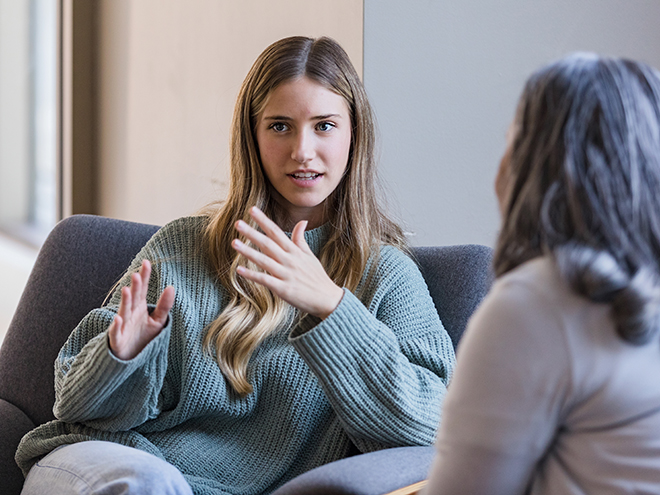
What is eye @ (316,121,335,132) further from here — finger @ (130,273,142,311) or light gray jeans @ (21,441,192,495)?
light gray jeans @ (21,441,192,495)

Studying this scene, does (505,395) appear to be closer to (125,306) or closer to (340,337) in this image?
(340,337)

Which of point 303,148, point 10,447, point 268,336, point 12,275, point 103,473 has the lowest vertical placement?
point 12,275

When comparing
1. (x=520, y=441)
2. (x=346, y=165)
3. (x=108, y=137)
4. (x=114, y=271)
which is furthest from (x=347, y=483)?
(x=108, y=137)

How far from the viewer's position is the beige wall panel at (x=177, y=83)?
208 centimetres

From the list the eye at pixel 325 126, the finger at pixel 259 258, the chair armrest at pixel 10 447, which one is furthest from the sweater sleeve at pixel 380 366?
the chair armrest at pixel 10 447

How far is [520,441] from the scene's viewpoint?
61cm

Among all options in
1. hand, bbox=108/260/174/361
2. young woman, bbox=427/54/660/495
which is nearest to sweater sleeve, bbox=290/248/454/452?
hand, bbox=108/260/174/361

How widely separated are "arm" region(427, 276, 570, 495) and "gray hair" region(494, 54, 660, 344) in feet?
0.16

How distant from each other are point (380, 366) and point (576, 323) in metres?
0.58

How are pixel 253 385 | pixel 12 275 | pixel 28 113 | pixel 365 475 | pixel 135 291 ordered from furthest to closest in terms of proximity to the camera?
pixel 28 113, pixel 12 275, pixel 253 385, pixel 135 291, pixel 365 475

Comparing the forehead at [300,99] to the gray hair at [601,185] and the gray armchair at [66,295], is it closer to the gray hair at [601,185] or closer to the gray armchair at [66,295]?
the gray armchair at [66,295]

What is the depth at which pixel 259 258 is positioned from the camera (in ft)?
3.33

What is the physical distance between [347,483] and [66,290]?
0.83m

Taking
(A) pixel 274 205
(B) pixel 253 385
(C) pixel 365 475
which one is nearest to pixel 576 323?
(C) pixel 365 475
